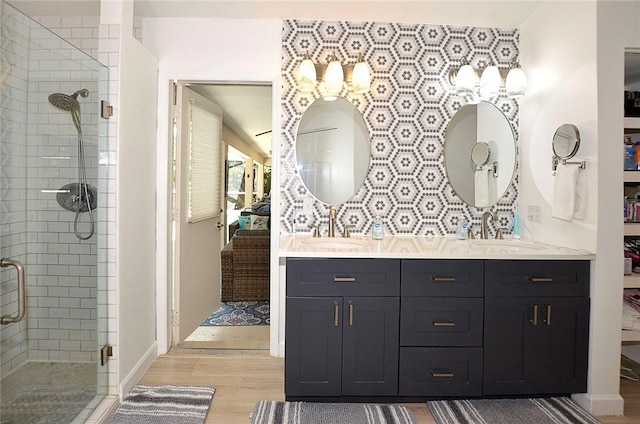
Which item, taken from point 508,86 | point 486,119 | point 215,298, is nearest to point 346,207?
point 486,119

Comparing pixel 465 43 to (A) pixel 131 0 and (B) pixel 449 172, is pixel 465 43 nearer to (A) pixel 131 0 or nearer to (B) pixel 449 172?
(B) pixel 449 172

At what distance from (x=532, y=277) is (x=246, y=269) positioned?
Answer: 2.85 meters

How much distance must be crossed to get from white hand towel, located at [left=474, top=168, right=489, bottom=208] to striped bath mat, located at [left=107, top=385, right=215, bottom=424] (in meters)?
2.19

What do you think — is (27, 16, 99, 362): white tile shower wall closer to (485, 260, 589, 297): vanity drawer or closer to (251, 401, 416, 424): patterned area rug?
(251, 401, 416, 424): patterned area rug

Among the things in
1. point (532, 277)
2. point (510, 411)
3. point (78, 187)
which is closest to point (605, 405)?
point (510, 411)

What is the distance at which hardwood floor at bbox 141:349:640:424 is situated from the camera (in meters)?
2.21

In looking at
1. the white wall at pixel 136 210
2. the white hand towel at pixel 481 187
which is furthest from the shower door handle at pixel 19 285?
the white hand towel at pixel 481 187

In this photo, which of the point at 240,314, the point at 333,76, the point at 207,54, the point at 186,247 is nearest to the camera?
the point at 333,76

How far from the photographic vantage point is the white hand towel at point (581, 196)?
227 centimetres

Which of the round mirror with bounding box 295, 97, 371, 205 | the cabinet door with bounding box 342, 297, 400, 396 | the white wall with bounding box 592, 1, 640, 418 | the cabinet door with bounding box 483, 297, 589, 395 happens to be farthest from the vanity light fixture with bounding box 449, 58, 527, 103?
the cabinet door with bounding box 342, 297, 400, 396

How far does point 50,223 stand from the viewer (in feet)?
7.00

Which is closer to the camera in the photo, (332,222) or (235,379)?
(235,379)

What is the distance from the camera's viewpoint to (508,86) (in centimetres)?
278

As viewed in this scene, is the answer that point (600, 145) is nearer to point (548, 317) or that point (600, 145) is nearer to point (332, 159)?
point (548, 317)
